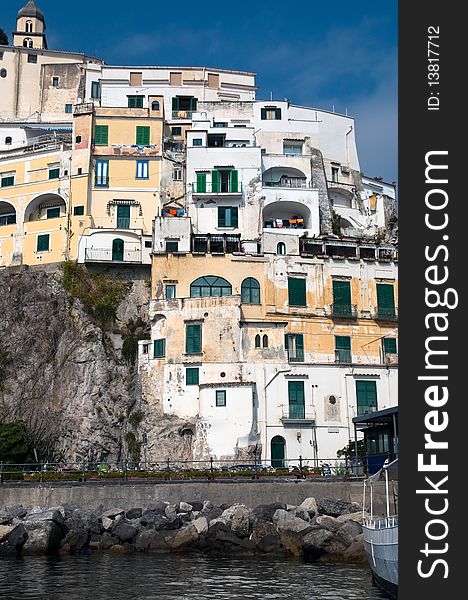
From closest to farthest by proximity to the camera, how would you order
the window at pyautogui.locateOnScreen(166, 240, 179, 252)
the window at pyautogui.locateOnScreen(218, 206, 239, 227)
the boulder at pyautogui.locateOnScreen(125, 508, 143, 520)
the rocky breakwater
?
1. the rocky breakwater
2. the boulder at pyautogui.locateOnScreen(125, 508, 143, 520)
3. the window at pyautogui.locateOnScreen(166, 240, 179, 252)
4. the window at pyautogui.locateOnScreen(218, 206, 239, 227)

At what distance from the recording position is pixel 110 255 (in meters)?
58.3

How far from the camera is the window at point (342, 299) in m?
54.8

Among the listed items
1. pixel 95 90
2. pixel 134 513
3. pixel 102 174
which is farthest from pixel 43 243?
pixel 134 513

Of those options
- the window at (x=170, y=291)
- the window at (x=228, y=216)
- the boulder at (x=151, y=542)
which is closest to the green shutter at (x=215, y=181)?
the window at (x=228, y=216)

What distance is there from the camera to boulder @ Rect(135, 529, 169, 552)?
1347 inches

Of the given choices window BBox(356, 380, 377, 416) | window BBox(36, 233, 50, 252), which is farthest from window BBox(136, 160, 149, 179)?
window BBox(356, 380, 377, 416)

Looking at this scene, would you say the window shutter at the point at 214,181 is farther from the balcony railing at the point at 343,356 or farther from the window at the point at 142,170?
the balcony railing at the point at 343,356

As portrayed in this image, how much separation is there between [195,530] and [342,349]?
22.9 metres

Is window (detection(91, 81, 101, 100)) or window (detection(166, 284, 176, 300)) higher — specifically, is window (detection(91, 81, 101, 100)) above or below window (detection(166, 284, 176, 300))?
above

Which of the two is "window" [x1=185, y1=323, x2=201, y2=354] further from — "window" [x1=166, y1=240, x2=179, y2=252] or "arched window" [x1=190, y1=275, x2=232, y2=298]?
"window" [x1=166, y1=240, x2=179, y2=252]

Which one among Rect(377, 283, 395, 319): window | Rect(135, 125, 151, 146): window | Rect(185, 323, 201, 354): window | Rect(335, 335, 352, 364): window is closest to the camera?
Rect(185, 323, 201, 354): window

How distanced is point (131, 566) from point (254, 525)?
625cm

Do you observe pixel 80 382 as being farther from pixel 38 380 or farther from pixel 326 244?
pixel 326 244

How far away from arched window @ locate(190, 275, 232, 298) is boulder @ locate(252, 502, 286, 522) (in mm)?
20289
